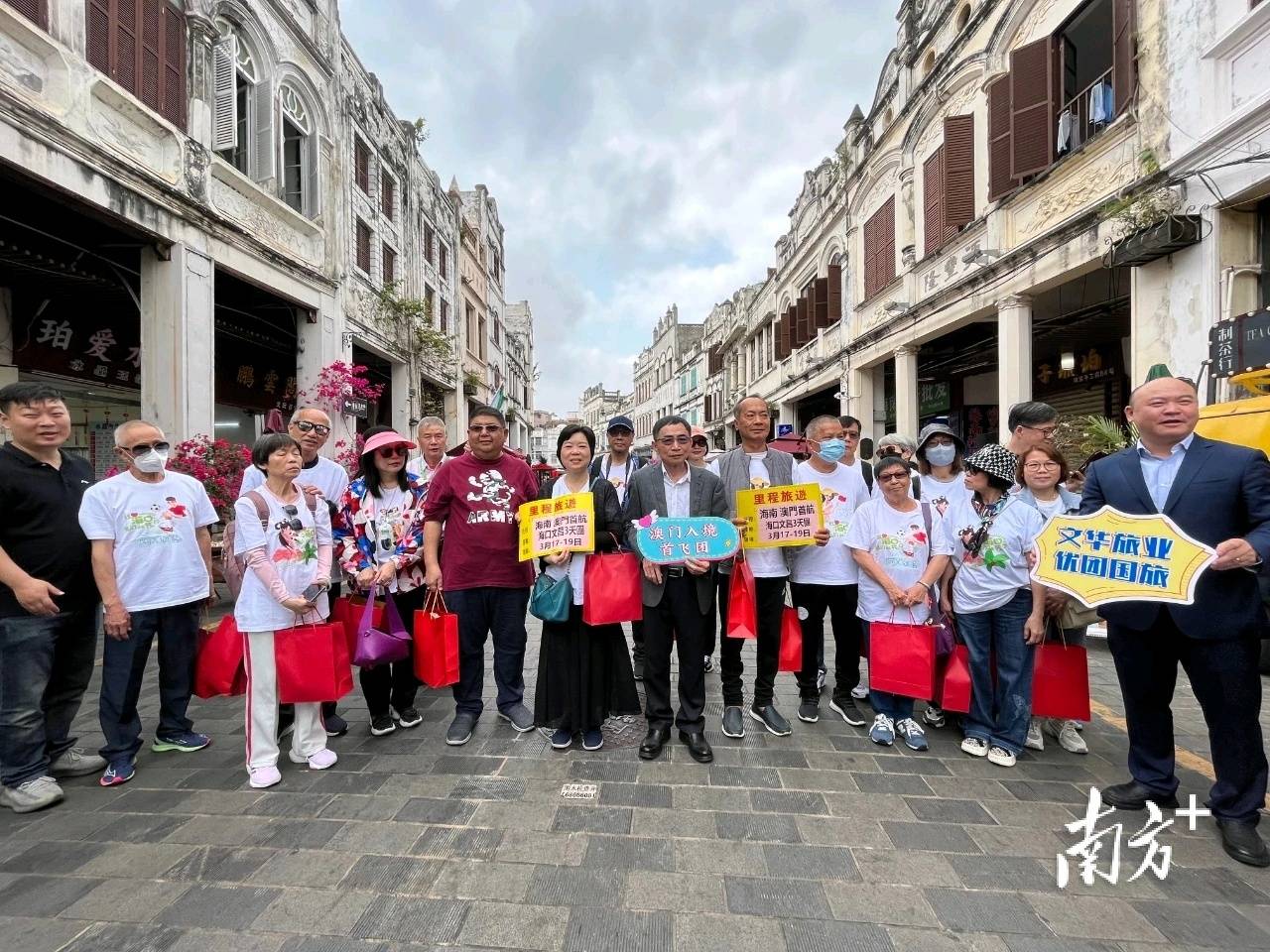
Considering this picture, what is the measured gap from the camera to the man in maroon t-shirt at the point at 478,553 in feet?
12.0

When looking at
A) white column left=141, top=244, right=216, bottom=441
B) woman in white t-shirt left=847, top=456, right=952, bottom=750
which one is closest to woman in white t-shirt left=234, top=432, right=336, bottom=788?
woman in white t-shirt left=847, top=456, right=952, bottom=750

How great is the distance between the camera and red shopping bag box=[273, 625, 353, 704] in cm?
317

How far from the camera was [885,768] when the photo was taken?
327 centimetres

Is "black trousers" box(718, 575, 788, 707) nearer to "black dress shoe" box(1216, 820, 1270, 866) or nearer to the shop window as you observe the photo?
"black dress shoe" box(1216, 820, 1270, 866)

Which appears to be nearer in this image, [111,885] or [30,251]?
[111,885]

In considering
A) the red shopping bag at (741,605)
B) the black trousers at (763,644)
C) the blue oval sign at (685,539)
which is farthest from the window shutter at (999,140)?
the blue oval sign at (685,539)

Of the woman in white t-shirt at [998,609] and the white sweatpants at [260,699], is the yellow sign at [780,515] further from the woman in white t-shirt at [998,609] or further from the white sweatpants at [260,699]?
the white sweatpants at [260,699]

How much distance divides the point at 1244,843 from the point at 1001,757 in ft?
3.23

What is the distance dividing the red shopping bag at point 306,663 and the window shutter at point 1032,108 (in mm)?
10528

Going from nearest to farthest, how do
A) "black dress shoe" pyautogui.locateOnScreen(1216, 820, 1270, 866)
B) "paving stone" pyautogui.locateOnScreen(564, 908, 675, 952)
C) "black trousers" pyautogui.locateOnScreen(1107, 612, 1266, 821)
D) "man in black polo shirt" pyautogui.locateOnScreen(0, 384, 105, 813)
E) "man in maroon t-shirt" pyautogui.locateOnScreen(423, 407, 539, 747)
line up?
"paving stone" pyautogui.locateOnScreen(564, 908, 675, 952)
"black dress shoe" pyautogui.locateOnScreen(1216, 820, 1270, 866)
"black trousers" pyautogui.locateOnScreen(1107, 612, 1266, 821)
"man in black polo shirt" pyautogui.locateOnScreen(0, 384, 105, 813)
"man in maroon t-shirt" pyautogui.locateOnScreen(423, 407, 539, 747)

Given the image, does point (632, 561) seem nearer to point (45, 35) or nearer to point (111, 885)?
point (111, 885)

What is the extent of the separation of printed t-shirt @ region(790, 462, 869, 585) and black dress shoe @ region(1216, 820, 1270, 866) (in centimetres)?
190

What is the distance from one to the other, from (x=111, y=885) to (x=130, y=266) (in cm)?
963

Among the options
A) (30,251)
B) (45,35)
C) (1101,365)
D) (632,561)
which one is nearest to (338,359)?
(30,251)
